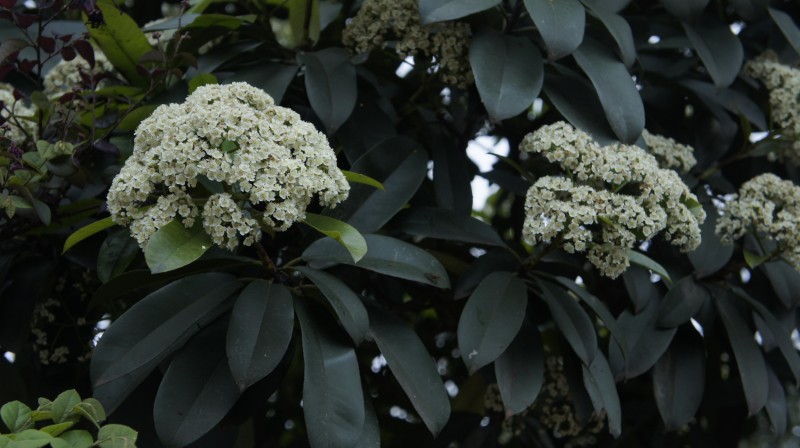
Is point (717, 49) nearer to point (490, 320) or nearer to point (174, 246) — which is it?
point (490, 320)

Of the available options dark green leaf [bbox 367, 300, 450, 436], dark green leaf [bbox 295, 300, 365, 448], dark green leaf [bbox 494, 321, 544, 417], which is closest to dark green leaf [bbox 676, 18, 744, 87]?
dark green leaf [bbox 494, 321, 544, 417]

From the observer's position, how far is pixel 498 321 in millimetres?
1921

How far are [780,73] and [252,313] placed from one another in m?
1.66

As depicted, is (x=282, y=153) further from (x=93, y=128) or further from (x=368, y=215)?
(x=93, y=128)

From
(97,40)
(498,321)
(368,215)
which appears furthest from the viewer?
(97,40)

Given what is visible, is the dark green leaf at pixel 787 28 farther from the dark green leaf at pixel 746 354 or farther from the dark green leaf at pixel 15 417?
the dark green leaf at pixel 15 417

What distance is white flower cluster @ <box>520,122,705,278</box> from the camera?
1.92 meters

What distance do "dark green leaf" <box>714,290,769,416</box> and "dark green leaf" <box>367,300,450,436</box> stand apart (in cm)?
82

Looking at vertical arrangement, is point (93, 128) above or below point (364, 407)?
above

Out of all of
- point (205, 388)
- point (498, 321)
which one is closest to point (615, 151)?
point (498, 321)

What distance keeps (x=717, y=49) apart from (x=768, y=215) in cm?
49

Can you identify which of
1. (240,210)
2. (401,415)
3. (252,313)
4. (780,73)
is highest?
(240,210)

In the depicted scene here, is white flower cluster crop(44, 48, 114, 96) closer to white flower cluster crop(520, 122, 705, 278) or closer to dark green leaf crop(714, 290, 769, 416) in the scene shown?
white flower cluster crop(520, 122, 705, 278)

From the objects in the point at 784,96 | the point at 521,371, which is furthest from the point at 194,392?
the point at 784,96
